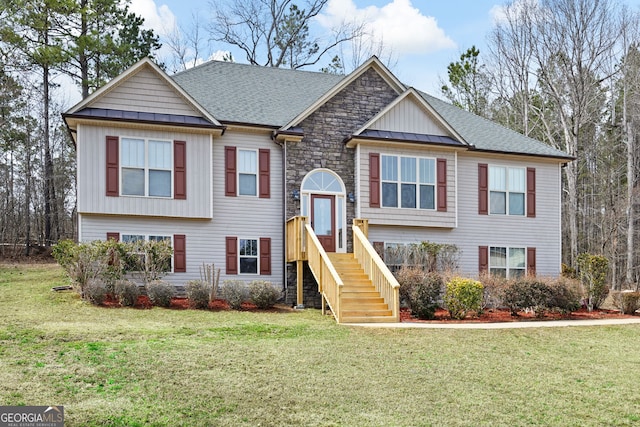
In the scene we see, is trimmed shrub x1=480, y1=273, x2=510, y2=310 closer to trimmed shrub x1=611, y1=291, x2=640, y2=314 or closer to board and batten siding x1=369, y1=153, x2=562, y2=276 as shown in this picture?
board and batten siding x1=369, y1=153, x2=562, y2=276

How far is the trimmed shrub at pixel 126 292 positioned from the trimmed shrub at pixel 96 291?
31 centimetres

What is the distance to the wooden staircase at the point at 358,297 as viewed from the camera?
50.2ft

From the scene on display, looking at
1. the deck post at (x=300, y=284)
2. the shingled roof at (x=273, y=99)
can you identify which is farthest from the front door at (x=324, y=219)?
the shingled roof at (x=273, y=99)

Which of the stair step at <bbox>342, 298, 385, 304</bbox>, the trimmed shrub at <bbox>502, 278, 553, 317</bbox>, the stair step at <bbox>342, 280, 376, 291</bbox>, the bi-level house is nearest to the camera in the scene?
the stair step at <bbox>342, 298, 385, 304</bbox>

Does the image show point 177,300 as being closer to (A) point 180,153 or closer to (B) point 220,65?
(A) point 180,153

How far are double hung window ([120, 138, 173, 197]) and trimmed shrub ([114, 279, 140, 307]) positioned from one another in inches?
122

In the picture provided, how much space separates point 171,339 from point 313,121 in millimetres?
9895

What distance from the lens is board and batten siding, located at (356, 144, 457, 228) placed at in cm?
1998

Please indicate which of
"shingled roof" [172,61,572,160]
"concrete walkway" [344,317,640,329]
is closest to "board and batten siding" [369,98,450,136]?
"shingled roof" [172,61,572,160]

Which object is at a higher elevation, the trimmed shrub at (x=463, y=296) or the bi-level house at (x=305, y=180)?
the bi-level house at (x=305, y=180)

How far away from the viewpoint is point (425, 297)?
53.7 ft

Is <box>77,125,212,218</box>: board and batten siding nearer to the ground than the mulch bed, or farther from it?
farther from it

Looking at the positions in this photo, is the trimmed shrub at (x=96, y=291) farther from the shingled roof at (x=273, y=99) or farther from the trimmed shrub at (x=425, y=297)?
the trimmed shrub at (x=425, y=297)

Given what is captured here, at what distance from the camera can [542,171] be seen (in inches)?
896
